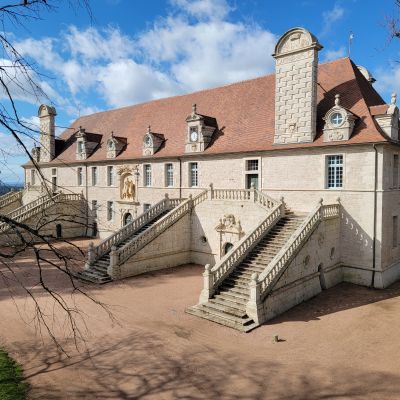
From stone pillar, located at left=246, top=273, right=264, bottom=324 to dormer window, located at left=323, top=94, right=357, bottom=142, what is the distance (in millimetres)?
10367

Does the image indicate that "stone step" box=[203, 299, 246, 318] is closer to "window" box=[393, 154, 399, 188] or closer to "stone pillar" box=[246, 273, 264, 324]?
"stone pillar" box=[246, 273, 264, 324]

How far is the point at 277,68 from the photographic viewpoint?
2286 cm

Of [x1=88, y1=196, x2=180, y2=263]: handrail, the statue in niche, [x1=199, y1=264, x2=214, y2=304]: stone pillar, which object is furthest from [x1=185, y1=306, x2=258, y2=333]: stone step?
the statue in niche

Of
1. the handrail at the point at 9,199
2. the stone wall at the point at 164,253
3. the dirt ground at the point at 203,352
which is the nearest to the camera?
the dirt ground at the point at 203,352

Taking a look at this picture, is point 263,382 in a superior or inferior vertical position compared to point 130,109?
inferior

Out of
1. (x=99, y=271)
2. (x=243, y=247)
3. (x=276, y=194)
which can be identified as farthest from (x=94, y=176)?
(x=243, y=247)

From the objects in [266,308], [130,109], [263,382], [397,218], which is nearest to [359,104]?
[397,218]

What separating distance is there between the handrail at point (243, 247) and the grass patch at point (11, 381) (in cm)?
849

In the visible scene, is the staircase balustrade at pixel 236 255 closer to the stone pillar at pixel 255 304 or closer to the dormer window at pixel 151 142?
the stone pillar at pixel 255 304

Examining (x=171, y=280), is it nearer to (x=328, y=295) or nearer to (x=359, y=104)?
(x=328, y=295)

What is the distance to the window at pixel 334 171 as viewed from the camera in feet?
67.2

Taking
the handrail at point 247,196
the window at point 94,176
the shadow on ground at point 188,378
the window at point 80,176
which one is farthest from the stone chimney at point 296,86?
the window at point 80,176

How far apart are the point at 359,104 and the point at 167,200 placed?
14.2 meters

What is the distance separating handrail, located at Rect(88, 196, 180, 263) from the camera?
22797 millimetres
